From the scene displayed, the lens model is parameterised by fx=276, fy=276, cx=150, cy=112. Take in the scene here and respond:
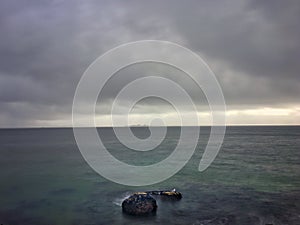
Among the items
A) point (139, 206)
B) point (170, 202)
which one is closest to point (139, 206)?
point (139, 206)

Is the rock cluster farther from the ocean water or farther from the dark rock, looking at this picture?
the ocean water

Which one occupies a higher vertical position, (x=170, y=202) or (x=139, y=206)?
(x=139, y=206)

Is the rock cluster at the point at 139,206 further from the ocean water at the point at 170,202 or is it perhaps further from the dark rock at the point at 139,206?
the ocean water at the point at 170,202

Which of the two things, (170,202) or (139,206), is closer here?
(139,206)

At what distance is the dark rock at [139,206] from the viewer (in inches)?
1304

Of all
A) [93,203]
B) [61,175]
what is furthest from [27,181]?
[93,203]

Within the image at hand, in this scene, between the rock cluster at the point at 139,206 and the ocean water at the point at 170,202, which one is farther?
the rock cluster at the point at 139,206

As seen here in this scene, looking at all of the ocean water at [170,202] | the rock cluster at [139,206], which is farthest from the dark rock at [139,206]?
the ocean water at [170,202]

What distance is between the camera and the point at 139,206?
110 ft

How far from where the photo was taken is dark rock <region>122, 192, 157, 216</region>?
33.1 m

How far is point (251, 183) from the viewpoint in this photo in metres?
51.1

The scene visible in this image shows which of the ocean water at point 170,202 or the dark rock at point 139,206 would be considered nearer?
the ocean water at point 170,202

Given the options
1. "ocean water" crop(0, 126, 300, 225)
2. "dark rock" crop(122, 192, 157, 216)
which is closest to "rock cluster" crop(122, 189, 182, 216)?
"dark rock" crop(122, 192, 157, 216)

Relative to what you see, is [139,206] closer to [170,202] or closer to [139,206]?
[139,206]
